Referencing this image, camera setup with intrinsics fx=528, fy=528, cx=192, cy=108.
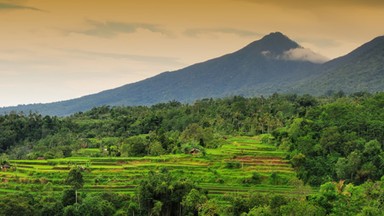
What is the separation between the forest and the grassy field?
2.88ft

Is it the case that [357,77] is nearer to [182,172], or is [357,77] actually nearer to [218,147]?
[218,147]

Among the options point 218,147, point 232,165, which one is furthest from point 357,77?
point 232,165

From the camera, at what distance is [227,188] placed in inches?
1379

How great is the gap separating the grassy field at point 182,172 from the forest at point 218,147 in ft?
2.88

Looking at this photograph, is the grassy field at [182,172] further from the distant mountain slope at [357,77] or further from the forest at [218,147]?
the distant mountain slope at [357,77]

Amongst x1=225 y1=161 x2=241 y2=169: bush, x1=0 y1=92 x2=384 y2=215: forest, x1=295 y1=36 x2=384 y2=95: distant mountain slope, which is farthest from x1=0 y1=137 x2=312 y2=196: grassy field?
x1=295 y1=36 x2=384 y2=95: distant mountain slope

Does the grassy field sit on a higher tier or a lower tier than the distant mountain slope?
lower

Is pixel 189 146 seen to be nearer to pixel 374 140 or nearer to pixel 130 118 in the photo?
pixel 374 140

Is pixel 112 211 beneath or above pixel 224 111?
beneath

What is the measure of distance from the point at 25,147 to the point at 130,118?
14.2 metres

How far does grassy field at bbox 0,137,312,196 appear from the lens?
34.9 meters

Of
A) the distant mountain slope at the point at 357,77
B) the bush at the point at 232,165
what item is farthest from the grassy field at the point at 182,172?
the distant mountain slope at the point at 357,77

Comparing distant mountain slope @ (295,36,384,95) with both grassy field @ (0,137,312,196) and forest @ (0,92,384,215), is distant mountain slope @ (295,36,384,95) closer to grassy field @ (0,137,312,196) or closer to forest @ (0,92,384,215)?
forest @ (0,92,384,215)

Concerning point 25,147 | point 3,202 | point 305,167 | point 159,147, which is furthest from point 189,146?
Result: point 25,147
